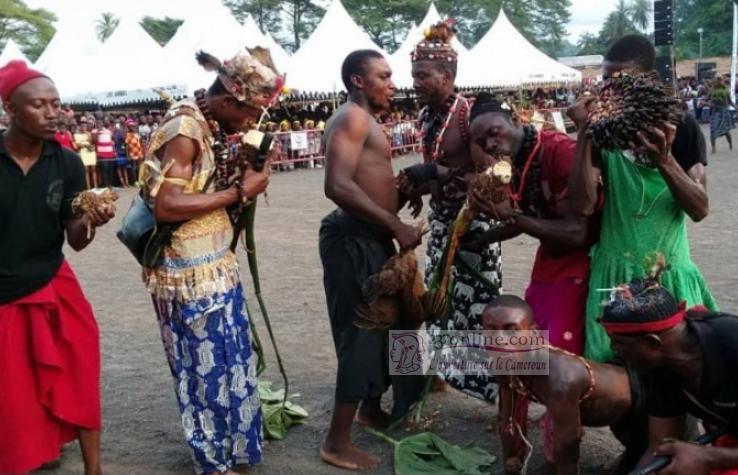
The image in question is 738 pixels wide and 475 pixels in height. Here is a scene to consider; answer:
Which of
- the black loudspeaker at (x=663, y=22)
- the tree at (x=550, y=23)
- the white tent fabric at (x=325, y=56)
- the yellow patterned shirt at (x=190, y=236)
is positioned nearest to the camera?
the yellow patterned shirt at (x=190, y=236)

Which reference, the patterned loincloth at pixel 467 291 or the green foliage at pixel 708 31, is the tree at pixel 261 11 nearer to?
the green foliage at pixel 708 31

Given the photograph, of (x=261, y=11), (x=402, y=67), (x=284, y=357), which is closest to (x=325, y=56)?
(x=402, y=67)

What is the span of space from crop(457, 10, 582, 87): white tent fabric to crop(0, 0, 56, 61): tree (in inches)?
1448

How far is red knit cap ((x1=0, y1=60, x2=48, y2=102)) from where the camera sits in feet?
11.4

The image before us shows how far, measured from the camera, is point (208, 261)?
11.9 feet

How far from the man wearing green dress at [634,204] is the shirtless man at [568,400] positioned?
0.81 ft

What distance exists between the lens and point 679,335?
9.00ft

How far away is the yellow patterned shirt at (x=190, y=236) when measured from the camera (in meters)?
3.45

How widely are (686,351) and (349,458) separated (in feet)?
6.28

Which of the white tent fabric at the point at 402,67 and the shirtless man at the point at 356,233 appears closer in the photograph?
the shirtless man at the point at 356,233

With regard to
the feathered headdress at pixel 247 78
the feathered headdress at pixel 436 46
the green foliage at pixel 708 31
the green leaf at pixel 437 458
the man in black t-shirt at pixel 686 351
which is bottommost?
the green leaf at pixel 437 458

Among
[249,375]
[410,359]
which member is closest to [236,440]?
[249,375]

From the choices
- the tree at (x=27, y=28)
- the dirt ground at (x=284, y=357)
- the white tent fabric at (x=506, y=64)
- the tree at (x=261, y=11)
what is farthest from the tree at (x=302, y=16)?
the dirt ground at (x=284, y=357)

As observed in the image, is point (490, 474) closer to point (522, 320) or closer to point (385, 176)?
point (522, 320)
